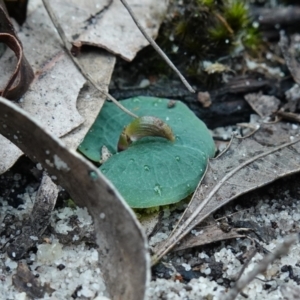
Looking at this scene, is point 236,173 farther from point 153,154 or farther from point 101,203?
point 101,203

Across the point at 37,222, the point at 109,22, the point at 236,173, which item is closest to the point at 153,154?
the point at 236,173

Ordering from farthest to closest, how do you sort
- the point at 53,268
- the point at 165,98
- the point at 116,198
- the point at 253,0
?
the point at 253,0
the point at 165,98
the point at 53,268
the point at 116,198

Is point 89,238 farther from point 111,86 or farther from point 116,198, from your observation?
point 111,86

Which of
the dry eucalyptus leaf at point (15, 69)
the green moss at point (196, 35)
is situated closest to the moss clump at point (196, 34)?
the green moss at point (196, 35)

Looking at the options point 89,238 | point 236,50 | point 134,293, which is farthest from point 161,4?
point 134,293

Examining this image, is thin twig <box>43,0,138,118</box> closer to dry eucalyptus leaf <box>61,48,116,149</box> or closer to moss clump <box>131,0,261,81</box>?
dry eucalyptus leaf <box>61,48,116,149</box>

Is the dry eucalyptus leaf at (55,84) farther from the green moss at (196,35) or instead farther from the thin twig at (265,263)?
the thin twig at (265,263)

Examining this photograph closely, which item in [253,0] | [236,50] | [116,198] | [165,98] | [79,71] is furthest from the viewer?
[253,0]
